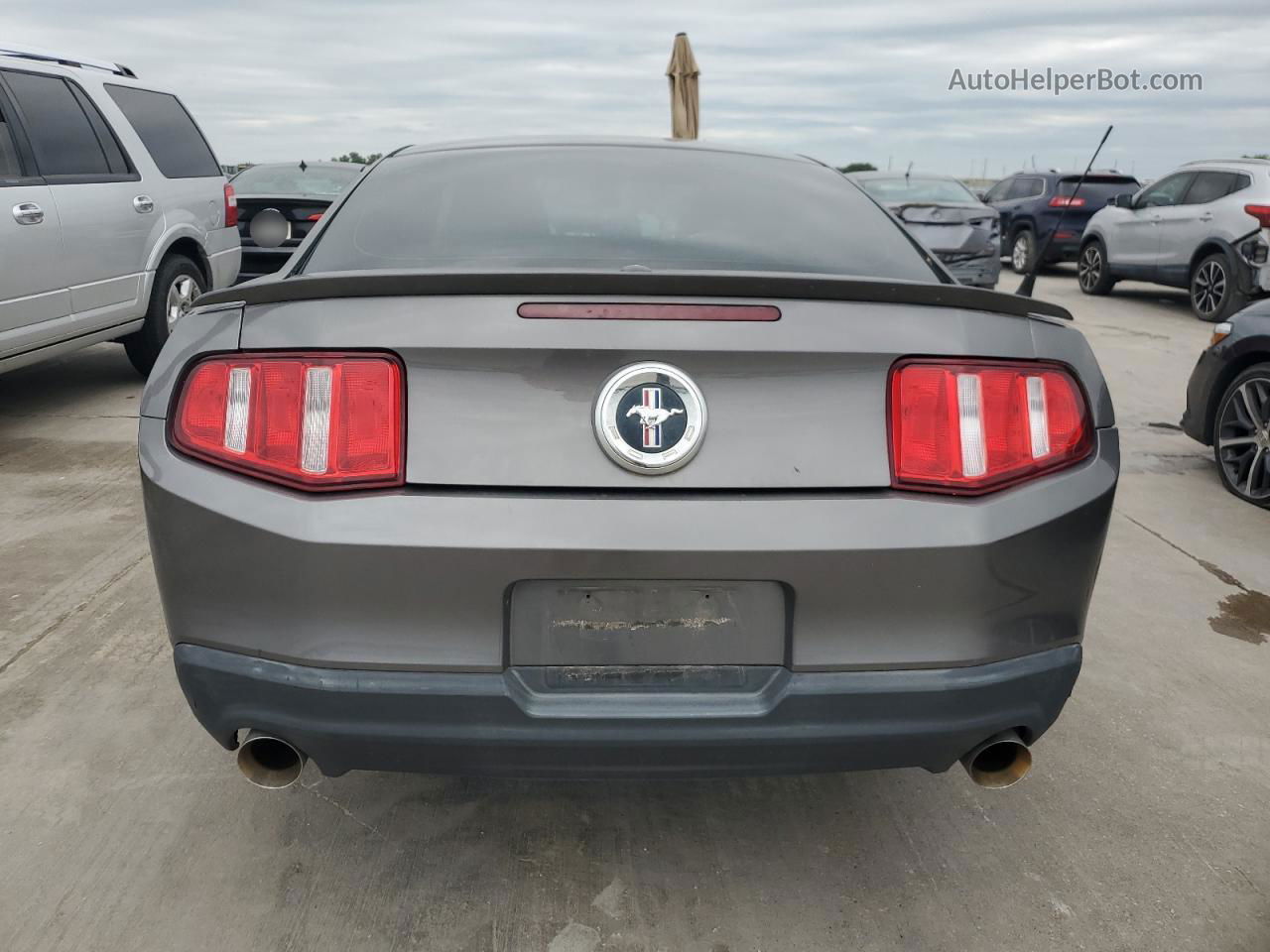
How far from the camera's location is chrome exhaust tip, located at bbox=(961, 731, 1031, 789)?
2.02 metres

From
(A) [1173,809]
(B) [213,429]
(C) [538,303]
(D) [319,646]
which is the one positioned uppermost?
(C) [538,303]

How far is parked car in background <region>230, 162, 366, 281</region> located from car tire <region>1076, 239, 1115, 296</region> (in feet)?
29.2

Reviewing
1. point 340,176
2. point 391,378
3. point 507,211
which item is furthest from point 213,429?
point 340,176

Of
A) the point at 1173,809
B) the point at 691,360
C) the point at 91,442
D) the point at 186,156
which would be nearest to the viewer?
the point at 691,360

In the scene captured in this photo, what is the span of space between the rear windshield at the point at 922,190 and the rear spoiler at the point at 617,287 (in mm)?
10759

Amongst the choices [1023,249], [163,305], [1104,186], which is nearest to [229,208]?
[163,305]

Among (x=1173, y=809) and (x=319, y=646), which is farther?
(x=1173, y=809)

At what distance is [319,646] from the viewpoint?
182cm

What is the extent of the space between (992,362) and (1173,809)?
4.39ft

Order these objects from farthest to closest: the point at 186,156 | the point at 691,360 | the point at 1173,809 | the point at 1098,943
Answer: the point at 186,156, the point at 1173,809, the point at 1098,943, the point at 691,360

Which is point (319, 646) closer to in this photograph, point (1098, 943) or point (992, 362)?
point (992, 362)

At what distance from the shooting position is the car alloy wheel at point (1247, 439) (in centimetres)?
509

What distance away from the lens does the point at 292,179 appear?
35.7 ft

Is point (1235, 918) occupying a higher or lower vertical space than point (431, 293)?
lower
